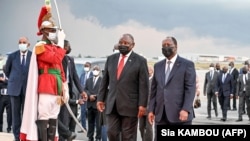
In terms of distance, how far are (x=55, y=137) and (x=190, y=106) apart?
1.98m

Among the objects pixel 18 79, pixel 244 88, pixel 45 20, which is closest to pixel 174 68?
pixel 45 20

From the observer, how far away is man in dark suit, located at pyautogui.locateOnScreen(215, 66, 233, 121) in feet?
60.6

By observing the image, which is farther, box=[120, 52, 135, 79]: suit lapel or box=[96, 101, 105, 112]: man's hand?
box=[96, 101, 105, 112]: man's hand

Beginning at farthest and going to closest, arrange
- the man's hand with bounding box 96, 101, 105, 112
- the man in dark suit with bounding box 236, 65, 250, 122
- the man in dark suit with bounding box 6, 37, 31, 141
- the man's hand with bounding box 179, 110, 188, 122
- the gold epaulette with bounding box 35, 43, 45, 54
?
1. the man in dark suit with bounding box 236, 65, 250, 122
2. the man in dark suit with bounding box 6, 37, 31, 141
3. the man's hand with bounding box 96, 101, 105, 112
4. the gold epaulette with bounding box 35, 43, 45, 54
5. the man's hand with bounding box 179, 110, 188, 122

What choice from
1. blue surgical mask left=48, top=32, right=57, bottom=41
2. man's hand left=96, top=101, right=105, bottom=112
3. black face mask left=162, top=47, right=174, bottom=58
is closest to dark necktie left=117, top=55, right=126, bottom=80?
man's hand left=96, top=101, right=105, bottom=112

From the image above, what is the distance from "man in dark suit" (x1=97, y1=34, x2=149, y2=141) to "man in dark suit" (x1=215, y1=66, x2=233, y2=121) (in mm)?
11189

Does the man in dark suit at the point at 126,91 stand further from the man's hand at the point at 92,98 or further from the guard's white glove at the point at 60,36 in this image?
the man's hand at the point at 92,98

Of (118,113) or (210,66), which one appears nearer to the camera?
(118,113)

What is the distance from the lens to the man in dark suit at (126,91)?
7602 mm

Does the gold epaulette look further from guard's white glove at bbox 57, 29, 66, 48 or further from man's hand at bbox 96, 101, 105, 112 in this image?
man's hand at bbox 96, 101, 105, 112

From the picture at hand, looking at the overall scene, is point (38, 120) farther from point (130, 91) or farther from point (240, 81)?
point (240, 81)

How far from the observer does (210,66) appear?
65.5 feet

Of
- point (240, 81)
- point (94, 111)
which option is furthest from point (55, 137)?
point (240, 81)

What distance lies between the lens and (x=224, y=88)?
18.5 m
